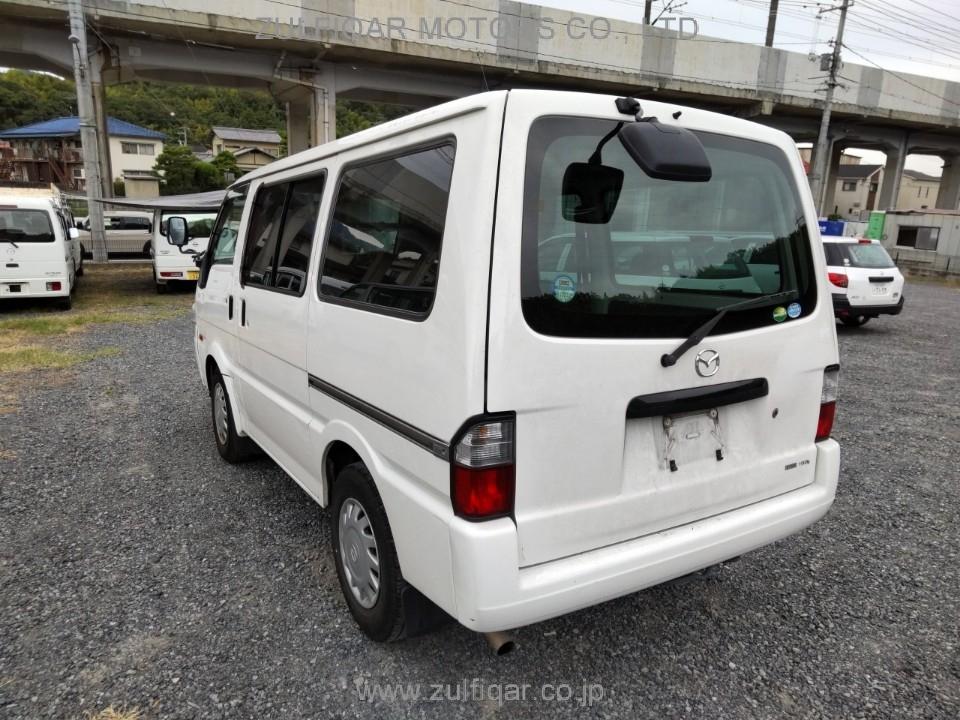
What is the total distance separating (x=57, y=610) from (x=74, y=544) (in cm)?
65

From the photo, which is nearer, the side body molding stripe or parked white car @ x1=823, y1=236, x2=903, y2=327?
the side body molding stripe

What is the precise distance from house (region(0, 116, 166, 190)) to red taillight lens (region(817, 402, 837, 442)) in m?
51.8

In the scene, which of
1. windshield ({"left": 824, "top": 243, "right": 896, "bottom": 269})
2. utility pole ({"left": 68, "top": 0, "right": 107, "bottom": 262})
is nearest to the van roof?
windshield ({"left": 824, "top": 243, "right": 896, "bottom": 269})

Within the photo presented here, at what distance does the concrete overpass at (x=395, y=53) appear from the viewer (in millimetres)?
18984

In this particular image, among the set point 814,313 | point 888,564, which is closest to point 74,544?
point 814,313

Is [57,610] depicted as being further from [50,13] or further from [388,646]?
[50,13]

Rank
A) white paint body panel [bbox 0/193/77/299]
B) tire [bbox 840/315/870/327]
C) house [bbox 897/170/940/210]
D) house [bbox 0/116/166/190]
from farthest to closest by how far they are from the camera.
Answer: house [bbox 897/170/940/210] → house [bbox 0/116/166/190] → tire [bbox 840/315/870/327] → white paint body panel [bbox 0/193/77/299]

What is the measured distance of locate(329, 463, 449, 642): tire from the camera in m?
2.26

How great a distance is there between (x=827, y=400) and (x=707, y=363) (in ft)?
2.67

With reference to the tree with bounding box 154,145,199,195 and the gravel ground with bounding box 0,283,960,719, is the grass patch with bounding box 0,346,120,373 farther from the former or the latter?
the tree with bounding box 154,145,199,195

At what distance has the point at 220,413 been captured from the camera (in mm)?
4383

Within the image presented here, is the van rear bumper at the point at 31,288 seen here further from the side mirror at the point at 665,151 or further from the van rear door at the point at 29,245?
the side mirror at the point at 665,151

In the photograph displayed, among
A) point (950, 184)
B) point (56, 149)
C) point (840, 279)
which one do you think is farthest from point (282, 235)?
point (56, 149)

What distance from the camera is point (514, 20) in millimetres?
22234
